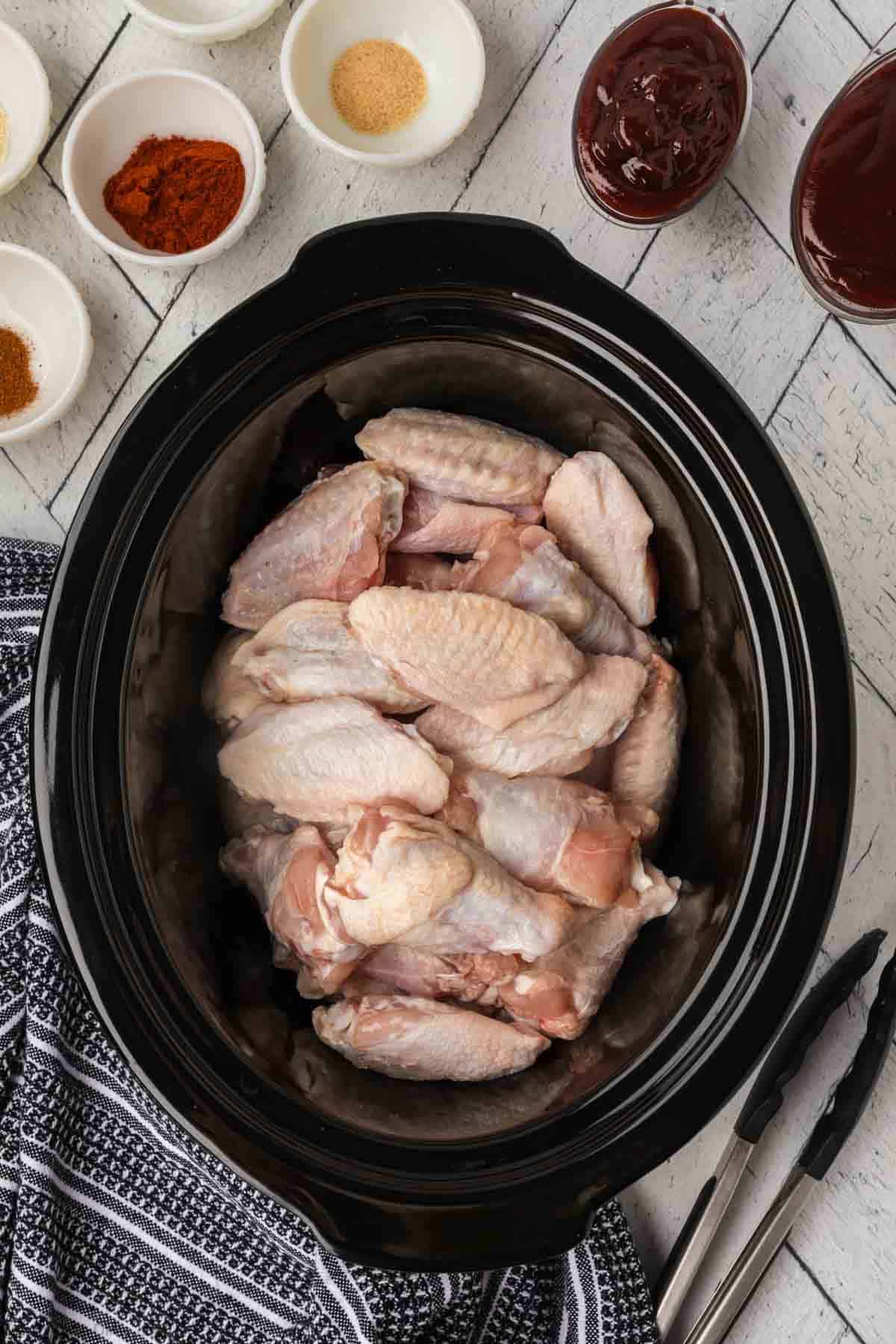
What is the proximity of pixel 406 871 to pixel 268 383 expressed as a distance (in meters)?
0.47

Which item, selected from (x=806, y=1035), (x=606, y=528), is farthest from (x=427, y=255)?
(x=806, y=1035)

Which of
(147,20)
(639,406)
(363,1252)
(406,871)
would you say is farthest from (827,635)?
(147,20)

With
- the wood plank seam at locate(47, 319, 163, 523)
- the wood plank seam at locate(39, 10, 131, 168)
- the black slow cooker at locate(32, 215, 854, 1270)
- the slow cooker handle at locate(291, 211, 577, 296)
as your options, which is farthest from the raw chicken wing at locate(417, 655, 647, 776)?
the wood plank seam at locate(39, 10, 131, 168)

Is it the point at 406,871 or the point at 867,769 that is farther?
the point at 867,769

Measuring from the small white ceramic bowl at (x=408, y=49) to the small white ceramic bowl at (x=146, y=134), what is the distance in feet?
0.27

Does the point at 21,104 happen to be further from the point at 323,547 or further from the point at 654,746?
the point at 654,746

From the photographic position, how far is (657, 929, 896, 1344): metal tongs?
1.41 m

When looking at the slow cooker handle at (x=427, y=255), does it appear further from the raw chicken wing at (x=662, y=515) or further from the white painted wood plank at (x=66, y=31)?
the white painted wood plank at (x=66, y=31)

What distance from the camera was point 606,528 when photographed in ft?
3.96

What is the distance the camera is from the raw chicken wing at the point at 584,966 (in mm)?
1156

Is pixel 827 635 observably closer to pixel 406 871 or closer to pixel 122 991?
pixel 406 871

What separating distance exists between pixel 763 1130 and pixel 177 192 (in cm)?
132

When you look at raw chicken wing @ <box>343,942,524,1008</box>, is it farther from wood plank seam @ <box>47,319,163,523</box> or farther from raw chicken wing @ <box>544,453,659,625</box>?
wood plank seam @ <box>47,319,163,523</box>

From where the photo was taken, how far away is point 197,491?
1.12m
